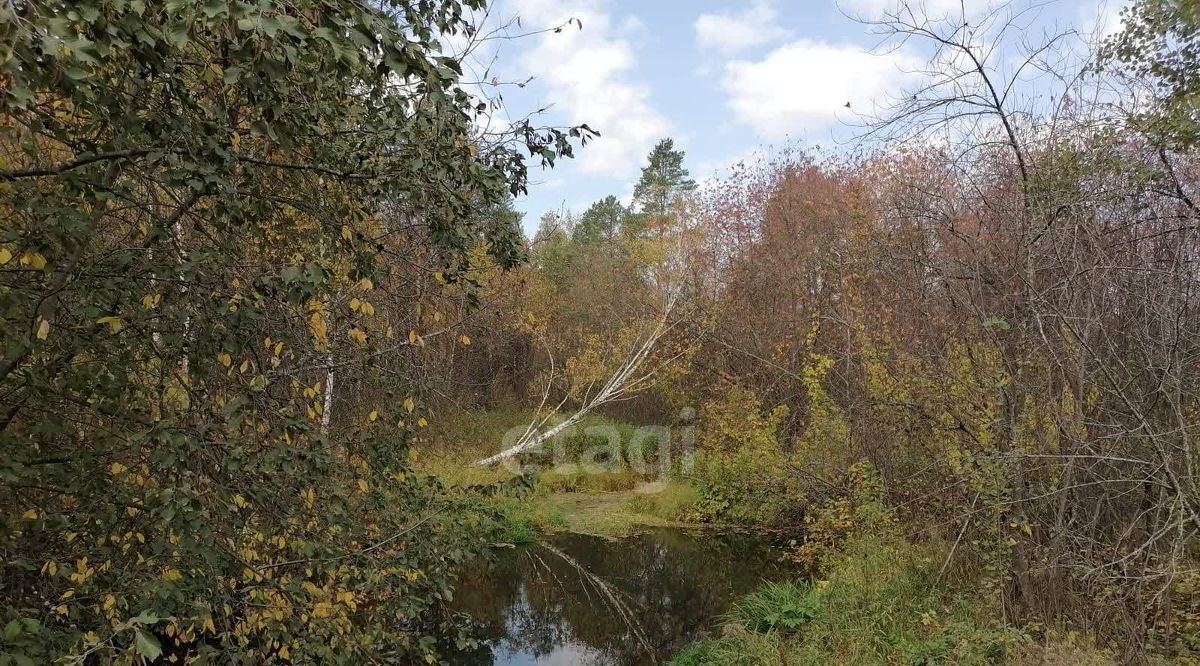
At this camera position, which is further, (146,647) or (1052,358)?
(1052,358)

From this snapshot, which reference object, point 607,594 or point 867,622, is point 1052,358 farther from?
point 607,594

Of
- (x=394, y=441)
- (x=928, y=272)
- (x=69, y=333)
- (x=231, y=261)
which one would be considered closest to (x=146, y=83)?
(x=231, y=261)

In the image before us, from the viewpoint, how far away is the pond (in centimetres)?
800

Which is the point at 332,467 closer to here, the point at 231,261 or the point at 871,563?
the point at 231,261

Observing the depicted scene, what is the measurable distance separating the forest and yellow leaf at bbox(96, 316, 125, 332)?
0.11 feet

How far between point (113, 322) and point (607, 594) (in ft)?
27.5

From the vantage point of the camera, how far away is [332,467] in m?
2.95

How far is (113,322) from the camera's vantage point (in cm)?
225

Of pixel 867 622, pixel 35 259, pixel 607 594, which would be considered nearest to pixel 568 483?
pixel 607 594

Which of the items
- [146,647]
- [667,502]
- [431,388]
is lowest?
[667,502]

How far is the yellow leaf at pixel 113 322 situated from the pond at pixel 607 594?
18.9ft

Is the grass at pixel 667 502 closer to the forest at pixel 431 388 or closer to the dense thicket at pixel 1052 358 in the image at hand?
the forest at pixel 431 388

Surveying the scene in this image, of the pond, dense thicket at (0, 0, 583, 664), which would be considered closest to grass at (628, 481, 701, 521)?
the pond

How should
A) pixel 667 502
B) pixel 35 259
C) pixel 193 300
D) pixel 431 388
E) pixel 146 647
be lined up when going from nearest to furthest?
pixel 146 647 → pixel 35 259 → pixel 193 300 → pixel 431 388 → pixel 667 502
